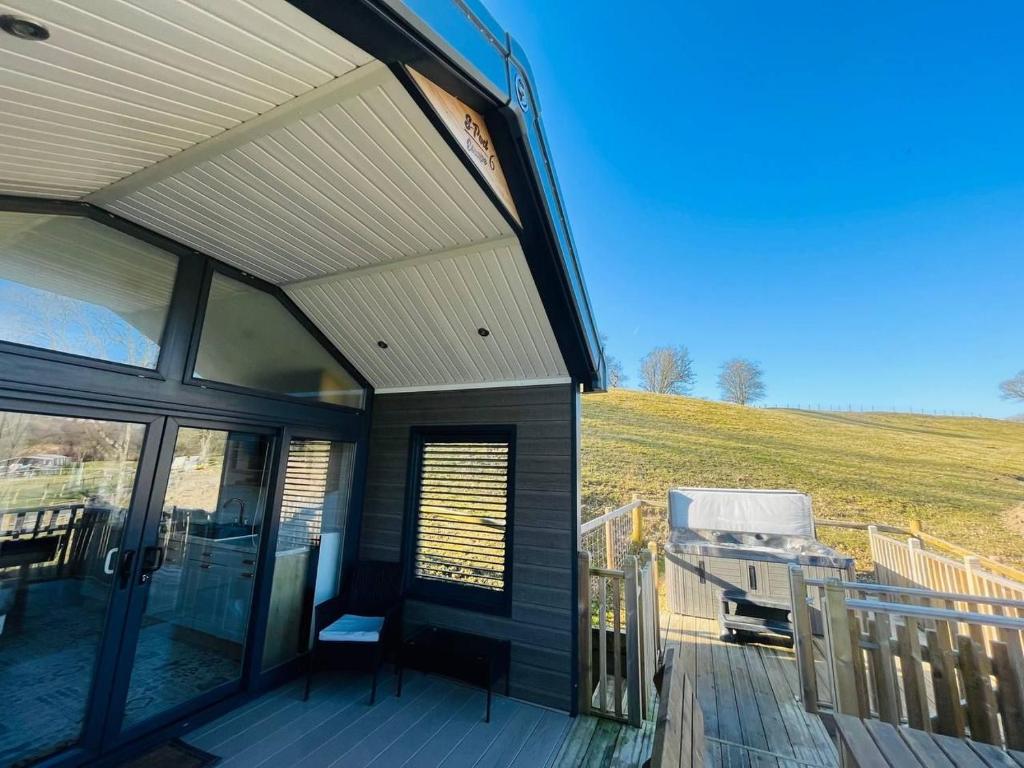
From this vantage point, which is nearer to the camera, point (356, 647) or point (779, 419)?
point (356, 647)

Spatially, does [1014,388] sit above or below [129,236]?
above

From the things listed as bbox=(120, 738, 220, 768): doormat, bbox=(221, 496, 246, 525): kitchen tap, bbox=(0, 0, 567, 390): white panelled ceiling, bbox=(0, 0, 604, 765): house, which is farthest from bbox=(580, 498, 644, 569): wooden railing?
bbox=(120, 738, 220, 768): doormat

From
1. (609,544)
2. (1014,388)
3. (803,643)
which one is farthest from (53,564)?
(1014,388)

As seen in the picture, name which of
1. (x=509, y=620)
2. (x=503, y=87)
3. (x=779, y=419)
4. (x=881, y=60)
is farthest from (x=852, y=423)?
(x=503, y=87)

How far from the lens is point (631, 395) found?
1872 cm

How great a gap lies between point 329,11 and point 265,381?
276 cm

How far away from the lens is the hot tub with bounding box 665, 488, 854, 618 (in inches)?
195

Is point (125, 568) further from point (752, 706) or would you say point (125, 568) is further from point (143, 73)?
point (752, 706)

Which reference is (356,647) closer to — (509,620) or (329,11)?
(509,620)

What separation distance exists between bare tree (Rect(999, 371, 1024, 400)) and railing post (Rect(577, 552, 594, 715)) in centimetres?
2297

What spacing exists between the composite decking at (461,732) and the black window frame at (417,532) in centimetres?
67

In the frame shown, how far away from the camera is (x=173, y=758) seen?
2459mm

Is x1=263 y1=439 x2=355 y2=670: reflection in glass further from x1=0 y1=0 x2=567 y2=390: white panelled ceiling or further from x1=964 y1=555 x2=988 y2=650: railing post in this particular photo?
x1=964 y1=555 x2=988 y2=650: railing post

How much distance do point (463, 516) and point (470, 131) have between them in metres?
3.08
